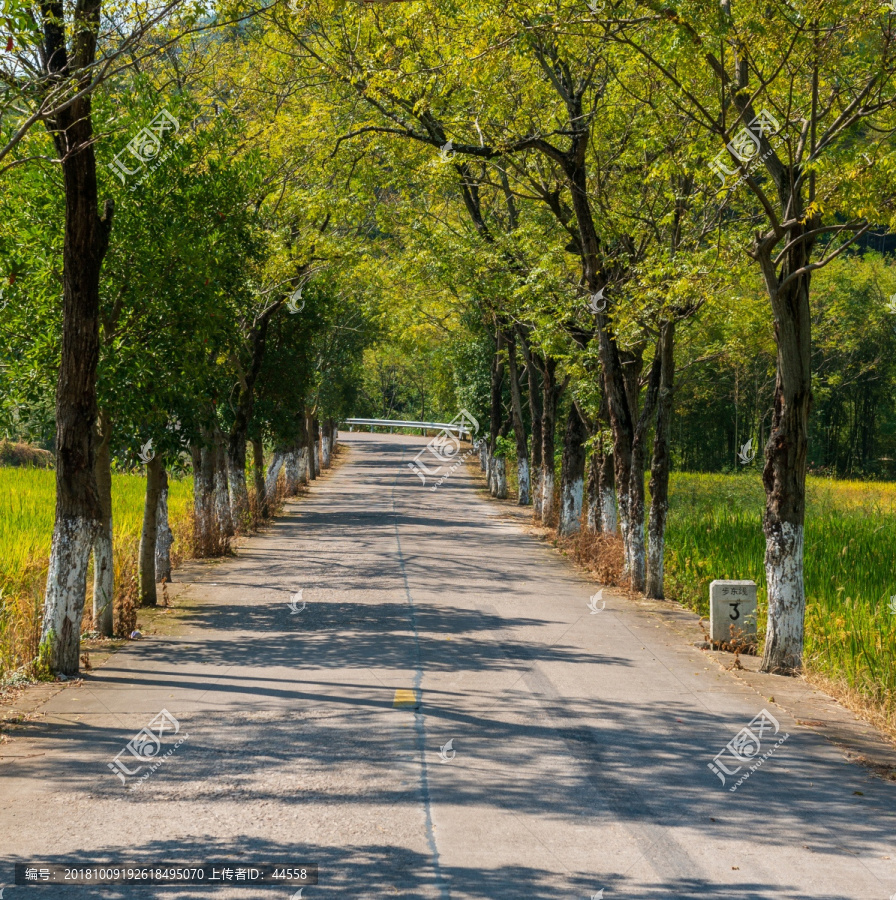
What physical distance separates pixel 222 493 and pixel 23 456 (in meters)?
19.3

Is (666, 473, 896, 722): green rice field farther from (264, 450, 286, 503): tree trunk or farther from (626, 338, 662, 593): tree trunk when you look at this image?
(264, 450, 286, 503): tree trunk

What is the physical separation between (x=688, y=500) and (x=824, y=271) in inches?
654

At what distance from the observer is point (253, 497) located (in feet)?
94.6

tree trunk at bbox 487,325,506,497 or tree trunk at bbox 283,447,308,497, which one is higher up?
tree trunk at bbox 487,325,506,497

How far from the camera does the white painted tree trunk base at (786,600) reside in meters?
11.5

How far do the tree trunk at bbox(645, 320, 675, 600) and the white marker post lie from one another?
374 centimetres

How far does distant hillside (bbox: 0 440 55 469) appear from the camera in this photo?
128 ft

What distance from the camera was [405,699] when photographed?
9844 millimetres

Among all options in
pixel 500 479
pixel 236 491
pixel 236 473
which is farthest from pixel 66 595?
pixel 500 479

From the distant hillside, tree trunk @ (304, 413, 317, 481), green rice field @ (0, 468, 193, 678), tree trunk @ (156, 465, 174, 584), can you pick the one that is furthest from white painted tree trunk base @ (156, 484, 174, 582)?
tree trunk @ (304, 413, 317, 481)

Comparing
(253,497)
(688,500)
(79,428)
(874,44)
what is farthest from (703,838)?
(688,500)

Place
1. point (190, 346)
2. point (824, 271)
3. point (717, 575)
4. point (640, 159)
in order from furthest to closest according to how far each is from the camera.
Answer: point (824, 271) < point (640, 159) < point (717, 575) < point (190, 346)

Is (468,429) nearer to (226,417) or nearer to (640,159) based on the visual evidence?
(226,417)

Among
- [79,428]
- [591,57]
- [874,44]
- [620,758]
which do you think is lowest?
[620,758]
